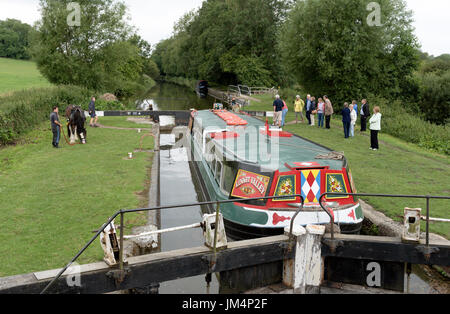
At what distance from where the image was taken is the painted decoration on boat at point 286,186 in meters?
7.39

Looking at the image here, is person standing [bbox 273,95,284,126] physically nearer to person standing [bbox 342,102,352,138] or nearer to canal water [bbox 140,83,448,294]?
person standing [bbox 342,102,352,138]

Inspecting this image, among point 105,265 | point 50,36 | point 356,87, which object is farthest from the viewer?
point 50,36

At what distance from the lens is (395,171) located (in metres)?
12.8

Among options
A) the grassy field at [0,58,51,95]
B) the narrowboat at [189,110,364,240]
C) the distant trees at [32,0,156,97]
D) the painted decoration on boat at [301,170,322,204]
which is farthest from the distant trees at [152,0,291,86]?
the painted decoration on boat at [301,170,322,204]

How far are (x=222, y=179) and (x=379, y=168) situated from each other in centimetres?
673

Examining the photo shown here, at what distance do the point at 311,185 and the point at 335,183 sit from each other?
51 cm

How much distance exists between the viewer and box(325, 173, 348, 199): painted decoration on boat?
7570 mm

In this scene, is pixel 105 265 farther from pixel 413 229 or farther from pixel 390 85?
pixel 390 85

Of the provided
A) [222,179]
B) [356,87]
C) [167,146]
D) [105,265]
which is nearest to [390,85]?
[356,87]

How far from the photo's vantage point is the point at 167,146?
2033 cm

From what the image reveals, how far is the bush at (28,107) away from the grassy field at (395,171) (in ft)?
44.4

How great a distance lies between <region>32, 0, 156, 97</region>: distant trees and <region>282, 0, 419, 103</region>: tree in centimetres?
1457

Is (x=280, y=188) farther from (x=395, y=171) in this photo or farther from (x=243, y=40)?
(x=243, y=40)
